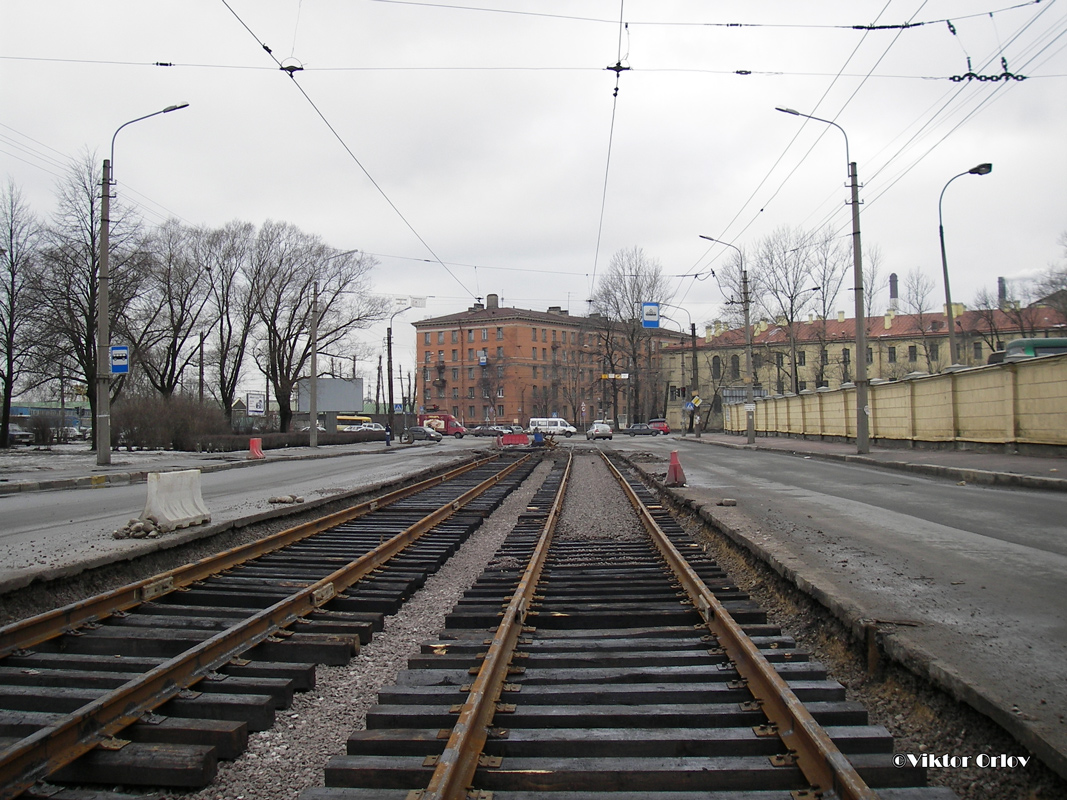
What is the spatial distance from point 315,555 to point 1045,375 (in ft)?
60.2

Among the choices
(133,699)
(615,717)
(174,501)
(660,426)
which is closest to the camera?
(615,717)

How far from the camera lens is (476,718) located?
3.53m

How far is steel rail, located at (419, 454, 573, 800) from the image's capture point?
2.97m

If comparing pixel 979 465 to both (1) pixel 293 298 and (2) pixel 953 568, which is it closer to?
(2) pixel 953 568

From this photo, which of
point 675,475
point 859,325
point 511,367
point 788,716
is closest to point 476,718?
point 788,716

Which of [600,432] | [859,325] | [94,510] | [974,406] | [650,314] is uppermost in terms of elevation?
[650,314]

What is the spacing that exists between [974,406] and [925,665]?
70.7 feet

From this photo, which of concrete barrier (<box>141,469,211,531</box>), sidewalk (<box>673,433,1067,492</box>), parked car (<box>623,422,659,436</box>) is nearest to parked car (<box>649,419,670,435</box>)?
parked car (<box>623,422,659,436</box>)

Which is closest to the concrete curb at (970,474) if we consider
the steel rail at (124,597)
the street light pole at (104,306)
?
the steel rail at (124,597)

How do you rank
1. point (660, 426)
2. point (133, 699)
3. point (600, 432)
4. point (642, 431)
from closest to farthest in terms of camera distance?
point (133, 699) → point (600, 432) → point (642, 431) → point (660, 426)

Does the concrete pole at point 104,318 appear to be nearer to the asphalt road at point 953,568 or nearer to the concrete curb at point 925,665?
the asphalt road at point 953,568

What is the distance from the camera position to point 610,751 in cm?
344

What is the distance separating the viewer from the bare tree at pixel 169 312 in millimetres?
46812

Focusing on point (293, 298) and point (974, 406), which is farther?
point (293, 298)
